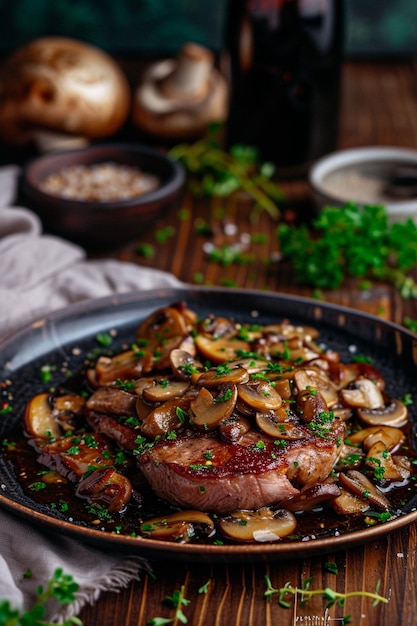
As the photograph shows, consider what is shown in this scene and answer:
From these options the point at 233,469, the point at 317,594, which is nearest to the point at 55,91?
the point at 233,469

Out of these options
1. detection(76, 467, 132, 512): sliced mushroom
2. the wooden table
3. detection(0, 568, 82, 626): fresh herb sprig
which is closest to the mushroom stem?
the wooden table

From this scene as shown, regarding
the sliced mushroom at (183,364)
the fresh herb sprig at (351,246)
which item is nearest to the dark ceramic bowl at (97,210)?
the fresh herb sprig at (351,246)

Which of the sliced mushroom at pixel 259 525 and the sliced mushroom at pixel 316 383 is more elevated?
the sliced mushroom at pixel 316 383

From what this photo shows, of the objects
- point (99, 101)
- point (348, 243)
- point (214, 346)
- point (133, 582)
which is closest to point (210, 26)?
point (99, 101)

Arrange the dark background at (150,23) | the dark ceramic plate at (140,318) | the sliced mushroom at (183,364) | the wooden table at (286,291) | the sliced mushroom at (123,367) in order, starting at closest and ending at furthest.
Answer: the wooden table at (286,291), the sliced mushroom at (183,364), the sliced mushroom at (123,367), the dark ceramic plate at (140,318), the dark background at (150,23)

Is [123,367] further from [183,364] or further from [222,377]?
[222,377]

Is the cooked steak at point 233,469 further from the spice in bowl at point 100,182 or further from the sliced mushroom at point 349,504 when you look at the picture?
the spice in bowl at point 100,182

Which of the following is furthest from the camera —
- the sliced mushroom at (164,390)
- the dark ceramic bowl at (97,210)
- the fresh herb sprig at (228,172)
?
the fresh herb sprig at (228,172)
